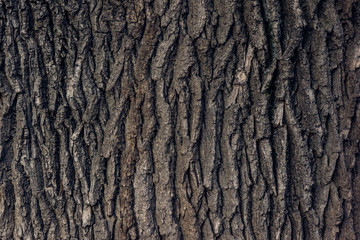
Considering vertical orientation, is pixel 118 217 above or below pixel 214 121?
below

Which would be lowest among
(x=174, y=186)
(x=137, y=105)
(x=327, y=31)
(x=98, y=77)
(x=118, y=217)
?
(x=118, y=217)

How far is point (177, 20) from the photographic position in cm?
186

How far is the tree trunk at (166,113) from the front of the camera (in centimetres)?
187

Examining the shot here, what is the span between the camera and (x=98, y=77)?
73.9 inches

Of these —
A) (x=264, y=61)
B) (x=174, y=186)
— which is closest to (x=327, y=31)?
(x=264, y=61)

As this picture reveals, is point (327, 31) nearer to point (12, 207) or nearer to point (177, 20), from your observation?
point (177, 20)

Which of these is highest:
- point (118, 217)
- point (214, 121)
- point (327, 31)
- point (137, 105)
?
Answer: point (327, 31)

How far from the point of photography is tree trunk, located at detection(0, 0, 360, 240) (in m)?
1.87

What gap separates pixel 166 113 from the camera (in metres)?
1.87

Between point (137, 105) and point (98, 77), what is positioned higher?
point (98, 77)

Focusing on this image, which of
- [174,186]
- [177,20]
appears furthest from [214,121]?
[177,20]

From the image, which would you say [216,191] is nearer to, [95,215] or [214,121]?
[214,121]

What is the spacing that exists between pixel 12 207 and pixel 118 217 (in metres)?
0.64

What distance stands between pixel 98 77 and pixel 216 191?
96 centimetres
